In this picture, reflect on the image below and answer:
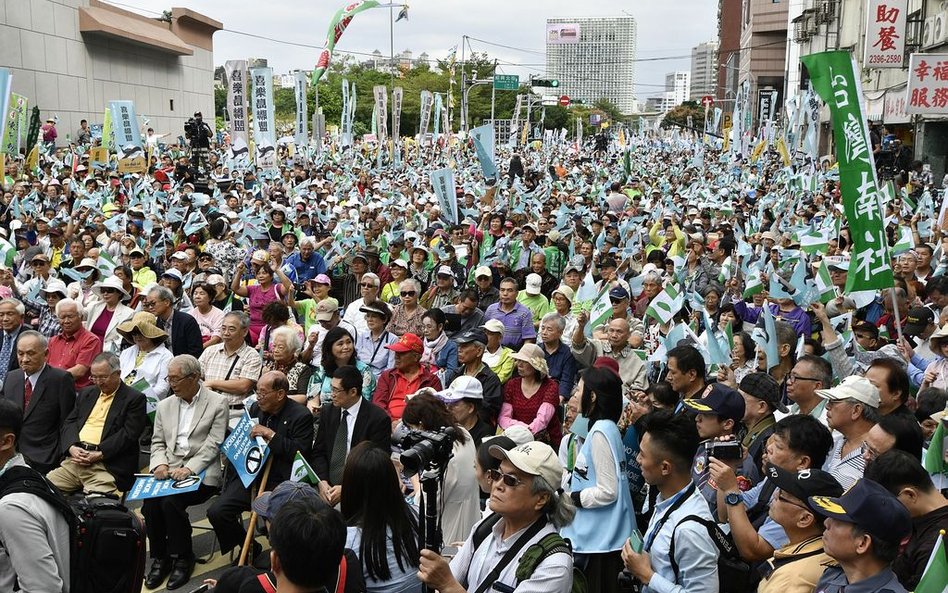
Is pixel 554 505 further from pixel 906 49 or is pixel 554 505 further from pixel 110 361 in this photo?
pixel 906 49

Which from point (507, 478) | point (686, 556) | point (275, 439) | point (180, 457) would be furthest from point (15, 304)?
point (686, 556)

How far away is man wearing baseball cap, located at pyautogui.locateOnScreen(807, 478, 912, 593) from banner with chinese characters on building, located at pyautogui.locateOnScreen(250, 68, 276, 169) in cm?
1777

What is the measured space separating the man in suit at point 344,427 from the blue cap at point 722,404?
1.98 m

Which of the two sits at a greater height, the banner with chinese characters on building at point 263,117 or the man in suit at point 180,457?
the banner with chinese characters on building at point 263,117

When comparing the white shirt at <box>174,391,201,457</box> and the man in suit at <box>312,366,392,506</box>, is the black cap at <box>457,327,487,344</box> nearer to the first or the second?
the man in suit at <box>312,366,392,506</box>

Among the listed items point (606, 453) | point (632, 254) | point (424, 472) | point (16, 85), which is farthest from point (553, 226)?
point (16, 85)

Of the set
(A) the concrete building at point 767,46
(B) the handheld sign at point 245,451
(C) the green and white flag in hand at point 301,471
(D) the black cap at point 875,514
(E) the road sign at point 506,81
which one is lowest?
(B) the handheld sign at point 245,451

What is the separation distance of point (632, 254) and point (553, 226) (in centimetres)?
310

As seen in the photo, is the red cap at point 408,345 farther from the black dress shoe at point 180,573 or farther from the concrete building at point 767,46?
the concrete building at point 767,46

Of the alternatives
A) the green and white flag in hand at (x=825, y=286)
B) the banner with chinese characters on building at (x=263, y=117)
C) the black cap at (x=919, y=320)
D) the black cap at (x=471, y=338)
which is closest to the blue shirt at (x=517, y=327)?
the black cap at (x=471, y=338)

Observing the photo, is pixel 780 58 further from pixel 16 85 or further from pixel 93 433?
pixel 93 433

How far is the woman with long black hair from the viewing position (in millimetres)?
3494

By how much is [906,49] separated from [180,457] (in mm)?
23463

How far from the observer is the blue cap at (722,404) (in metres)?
4.40
